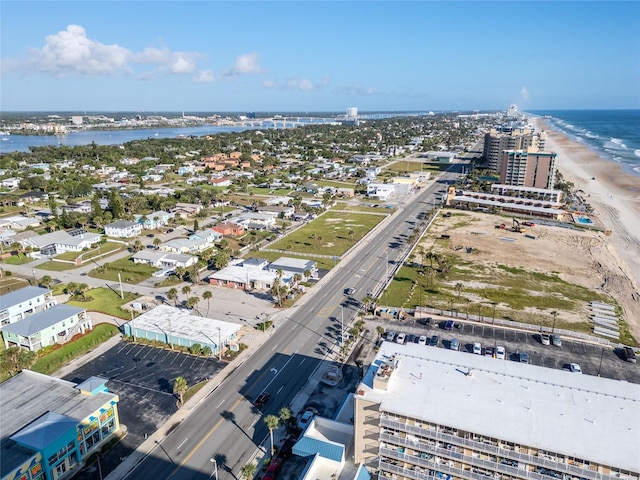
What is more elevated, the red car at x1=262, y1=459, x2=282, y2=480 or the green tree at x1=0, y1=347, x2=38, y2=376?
the green tree at x1=0, y1=347, x2=38, y2=376

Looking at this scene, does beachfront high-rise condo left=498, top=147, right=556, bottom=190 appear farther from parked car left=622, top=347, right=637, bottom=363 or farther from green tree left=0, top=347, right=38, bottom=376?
green tree left=0, top=347, right=38, bottom=376

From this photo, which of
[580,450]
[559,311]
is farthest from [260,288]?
[580,450]

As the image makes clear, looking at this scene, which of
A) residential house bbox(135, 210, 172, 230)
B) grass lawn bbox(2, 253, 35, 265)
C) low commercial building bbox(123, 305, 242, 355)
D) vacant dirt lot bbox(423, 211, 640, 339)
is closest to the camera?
low commercial building bbox(123, 305, 242, 355)

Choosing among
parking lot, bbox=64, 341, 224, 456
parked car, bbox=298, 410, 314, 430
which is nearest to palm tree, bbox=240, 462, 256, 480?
parked car, bbox=298, 410, 314, 430

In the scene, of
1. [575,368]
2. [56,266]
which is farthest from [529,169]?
[56,266]

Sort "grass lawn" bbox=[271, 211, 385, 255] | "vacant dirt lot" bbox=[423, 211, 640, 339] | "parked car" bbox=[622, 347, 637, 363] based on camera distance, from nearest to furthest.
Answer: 1. "parked car" bbox=[622, 347, 637, 363]
2. "vacant dirt lot" bbox=[423, 211, 640, 339]
3. "grass lawn" bbox=[271, 211, 385, 255]

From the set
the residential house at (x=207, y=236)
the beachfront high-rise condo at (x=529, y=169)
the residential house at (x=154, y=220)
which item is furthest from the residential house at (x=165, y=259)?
the beachfront high-rise condo at (x=529, y=169)

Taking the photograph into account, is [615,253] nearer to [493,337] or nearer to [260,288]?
[493,337]
